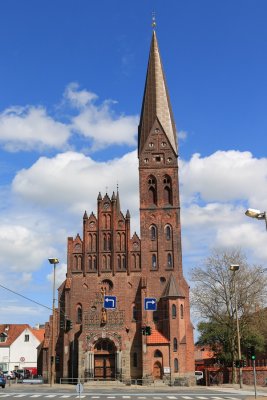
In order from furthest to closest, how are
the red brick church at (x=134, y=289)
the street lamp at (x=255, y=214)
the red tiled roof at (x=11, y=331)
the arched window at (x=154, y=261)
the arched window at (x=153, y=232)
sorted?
the red tiled roof at (x=11, y=331) < the arched window at (x=153, y=232) < the arched window at (x=154, y=261) < the red brick church at (x=134, y=289) < the street lamp at (x=255, y=214)

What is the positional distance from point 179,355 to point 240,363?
18.8 metres

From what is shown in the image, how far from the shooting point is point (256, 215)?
19.7 m

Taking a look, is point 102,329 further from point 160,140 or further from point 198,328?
point 160,140

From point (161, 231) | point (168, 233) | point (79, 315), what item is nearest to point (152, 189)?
point (161, 231)

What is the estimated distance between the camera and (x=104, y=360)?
56406mm

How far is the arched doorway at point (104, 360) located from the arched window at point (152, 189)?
19126 mm

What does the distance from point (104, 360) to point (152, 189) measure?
22.6 m

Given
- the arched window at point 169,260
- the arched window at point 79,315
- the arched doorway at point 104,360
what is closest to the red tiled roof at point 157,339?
the arched doorway at point 104,360

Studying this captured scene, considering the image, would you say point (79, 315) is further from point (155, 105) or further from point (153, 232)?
point (155, 105)

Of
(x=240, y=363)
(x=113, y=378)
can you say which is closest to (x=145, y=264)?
(x=113, y=378)

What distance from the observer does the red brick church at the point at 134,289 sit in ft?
183

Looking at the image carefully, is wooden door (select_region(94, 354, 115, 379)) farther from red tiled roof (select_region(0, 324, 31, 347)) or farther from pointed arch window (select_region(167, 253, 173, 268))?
red tiled roof (select_region(0, 324, 31, 347))

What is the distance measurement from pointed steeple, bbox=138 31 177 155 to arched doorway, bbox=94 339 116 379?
26301 mm

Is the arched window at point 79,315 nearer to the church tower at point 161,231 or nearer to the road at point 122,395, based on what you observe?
the church tower at point 161,231
